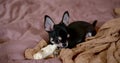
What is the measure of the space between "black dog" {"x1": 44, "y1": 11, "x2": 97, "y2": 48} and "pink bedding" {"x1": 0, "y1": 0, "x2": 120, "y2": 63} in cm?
12

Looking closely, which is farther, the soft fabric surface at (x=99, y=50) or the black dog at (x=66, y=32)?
the black dog at (x=66, y=32)

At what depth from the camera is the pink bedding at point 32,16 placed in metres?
1.34

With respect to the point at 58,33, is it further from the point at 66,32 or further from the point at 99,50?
the point at 99,50

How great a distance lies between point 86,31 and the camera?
4.86 ft

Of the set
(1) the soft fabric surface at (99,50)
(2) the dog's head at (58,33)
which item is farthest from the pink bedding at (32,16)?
(1) the soft fabric surface at (99,50)

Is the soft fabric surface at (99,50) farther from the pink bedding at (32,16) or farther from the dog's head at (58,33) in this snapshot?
the pink bedding at (32,16)

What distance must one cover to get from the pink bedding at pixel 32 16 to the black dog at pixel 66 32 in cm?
12

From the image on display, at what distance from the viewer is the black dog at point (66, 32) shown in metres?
1.36

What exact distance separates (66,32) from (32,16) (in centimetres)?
47

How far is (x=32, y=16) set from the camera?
173 centimetres

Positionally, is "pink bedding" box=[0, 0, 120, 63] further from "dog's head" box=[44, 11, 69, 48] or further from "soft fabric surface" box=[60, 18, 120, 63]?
"soft fabric surface" box=[60, 18, 120, 63]

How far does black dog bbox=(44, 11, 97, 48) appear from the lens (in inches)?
53.4

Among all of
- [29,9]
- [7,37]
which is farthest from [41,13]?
[7,37]

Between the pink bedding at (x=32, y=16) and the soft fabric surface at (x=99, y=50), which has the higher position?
the pink bedding at (x=32, y=16)
